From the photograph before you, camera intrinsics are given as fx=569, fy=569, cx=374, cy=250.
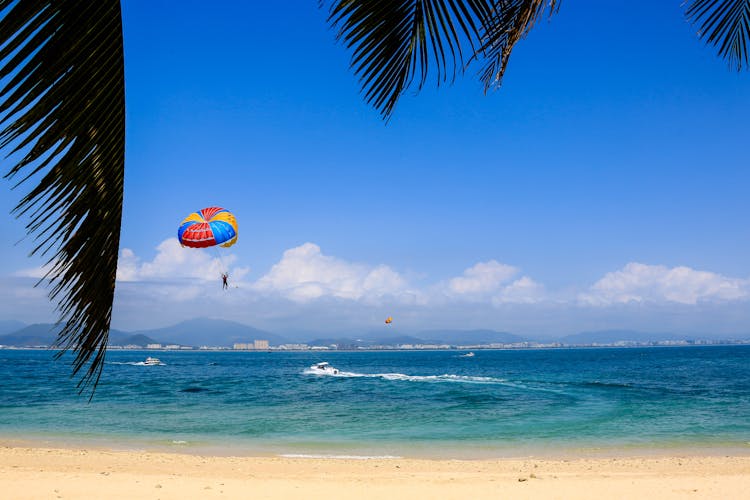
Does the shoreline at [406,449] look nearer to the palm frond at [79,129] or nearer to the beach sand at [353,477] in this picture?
the beach sand at [353,477]

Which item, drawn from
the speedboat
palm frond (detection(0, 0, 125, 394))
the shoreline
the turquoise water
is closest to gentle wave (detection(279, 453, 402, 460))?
the shoreline

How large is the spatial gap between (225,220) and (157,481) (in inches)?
327

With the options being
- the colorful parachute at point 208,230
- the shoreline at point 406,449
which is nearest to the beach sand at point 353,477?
the shoreline at point 406,449

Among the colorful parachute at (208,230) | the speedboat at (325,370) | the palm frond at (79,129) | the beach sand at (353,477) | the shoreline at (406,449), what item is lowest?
the speedboat at (325,370)

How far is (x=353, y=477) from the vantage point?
35.1 feet

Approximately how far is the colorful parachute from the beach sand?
571cm

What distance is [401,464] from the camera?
12.5 meters

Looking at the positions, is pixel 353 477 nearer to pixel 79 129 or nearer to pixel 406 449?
pixel 406 449

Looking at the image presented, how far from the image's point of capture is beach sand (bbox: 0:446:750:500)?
Answer: 28.5 feet

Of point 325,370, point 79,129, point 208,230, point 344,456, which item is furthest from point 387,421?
point 325,370

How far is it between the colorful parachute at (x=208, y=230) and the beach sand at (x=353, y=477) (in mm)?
5715

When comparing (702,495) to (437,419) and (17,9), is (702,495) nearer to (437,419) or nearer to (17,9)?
(17,9)

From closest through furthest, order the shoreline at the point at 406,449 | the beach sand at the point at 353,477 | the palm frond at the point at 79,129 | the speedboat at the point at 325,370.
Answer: the palm frond at the point at 79,129
the beach sand at the point at 353,477
the shoreline at the point at 406,449
the speedboat at the point at 325,370

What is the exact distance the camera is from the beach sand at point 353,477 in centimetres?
869
